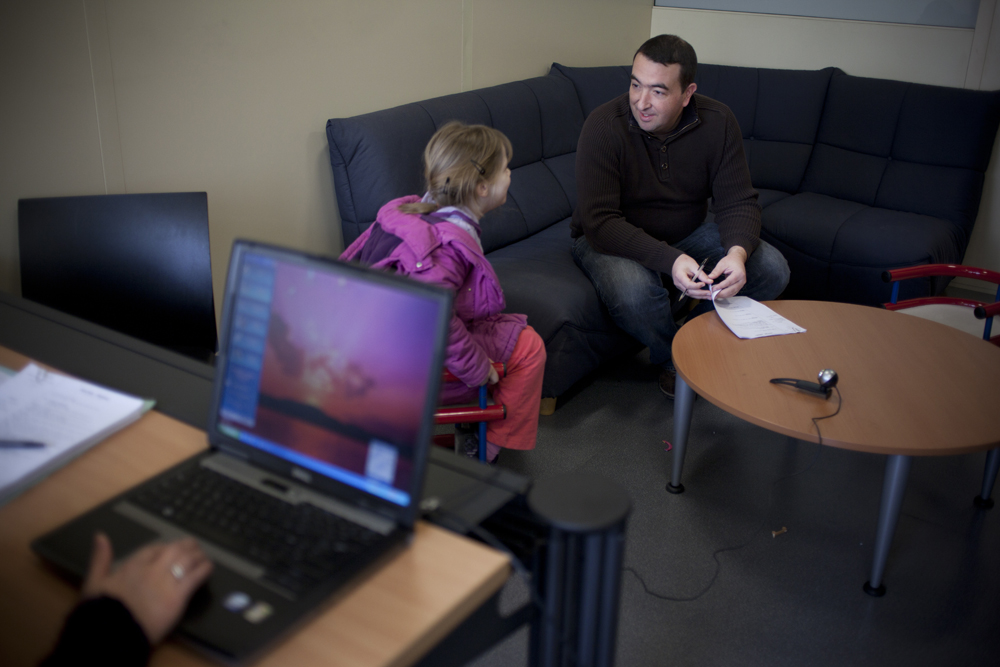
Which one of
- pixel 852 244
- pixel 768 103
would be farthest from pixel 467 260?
pixel 768 103

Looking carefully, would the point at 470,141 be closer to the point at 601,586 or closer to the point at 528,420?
the point at 528,420

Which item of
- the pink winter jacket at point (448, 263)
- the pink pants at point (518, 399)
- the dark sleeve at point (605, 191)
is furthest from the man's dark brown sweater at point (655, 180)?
the pink winter jacket at point (448, 263)

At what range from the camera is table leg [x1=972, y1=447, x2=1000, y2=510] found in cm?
203

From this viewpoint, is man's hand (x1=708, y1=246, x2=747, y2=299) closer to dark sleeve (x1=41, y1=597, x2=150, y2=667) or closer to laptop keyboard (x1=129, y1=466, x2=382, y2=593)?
laptop keyboard (x1=129, y1=466, x2=382, y2=593)

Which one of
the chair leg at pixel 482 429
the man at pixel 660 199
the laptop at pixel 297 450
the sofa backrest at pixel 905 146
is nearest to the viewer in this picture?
the laptop at pixel 297 450

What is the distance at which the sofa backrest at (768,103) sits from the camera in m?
3.69

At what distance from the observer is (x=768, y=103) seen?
12.6 ft

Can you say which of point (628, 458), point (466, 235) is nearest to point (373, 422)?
point (466, 235)

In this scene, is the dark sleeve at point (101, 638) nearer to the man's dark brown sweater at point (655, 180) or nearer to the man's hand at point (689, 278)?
the man's hand at point (689, 278)

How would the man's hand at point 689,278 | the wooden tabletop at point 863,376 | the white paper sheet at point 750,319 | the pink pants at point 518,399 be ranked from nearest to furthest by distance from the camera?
the wooden tabletop at point 863,376 → the pink pants at point 518,399 → the white paper sheet at point 750,319 → the man's hand at point 689,278

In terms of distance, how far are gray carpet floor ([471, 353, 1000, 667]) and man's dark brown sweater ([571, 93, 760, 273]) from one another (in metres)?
0.62

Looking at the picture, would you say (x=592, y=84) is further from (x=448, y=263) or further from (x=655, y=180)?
(x=448, y=263)

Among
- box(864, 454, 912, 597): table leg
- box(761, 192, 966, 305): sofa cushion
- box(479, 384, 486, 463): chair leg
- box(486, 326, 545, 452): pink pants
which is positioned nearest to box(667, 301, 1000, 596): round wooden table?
box(864, 454, 912, 597): table leg

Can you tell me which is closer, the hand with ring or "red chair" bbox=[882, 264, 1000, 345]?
the hand with ring
